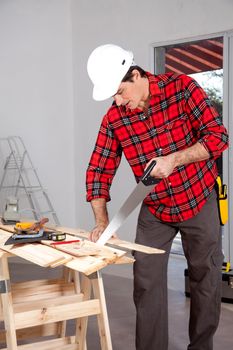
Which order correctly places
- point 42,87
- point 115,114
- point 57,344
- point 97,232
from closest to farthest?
point 97,232
point 115,114
point 57,344
point 42,87

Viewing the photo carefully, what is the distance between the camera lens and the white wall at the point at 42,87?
268 inches

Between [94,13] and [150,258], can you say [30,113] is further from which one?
[150,258]

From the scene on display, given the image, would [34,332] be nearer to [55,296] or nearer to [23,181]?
[55,296]

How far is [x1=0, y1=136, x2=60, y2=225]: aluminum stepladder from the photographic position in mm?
6750

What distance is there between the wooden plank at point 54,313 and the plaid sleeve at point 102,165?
55 centimetres

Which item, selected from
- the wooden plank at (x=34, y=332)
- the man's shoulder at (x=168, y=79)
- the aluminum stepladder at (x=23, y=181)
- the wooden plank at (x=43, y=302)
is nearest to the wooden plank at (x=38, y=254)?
the wooden plank at (x=43, y=302)

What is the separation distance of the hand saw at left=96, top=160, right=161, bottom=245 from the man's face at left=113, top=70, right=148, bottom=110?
0.35 m

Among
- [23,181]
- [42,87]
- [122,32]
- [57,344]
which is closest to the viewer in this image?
[57,344]

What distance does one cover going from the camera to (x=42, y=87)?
22.7 feet

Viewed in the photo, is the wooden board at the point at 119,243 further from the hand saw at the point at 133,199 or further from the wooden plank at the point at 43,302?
the wooden plank at the point at 43,302

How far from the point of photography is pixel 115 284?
17.0 ft

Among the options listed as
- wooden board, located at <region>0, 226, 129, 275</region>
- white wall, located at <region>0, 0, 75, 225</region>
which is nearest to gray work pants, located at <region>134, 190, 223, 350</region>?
wooden board, located at <region>0, 226, 129, 275</region>

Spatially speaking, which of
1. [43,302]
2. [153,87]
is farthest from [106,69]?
[43,302]

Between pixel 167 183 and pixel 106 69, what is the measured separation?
25.4 inches
